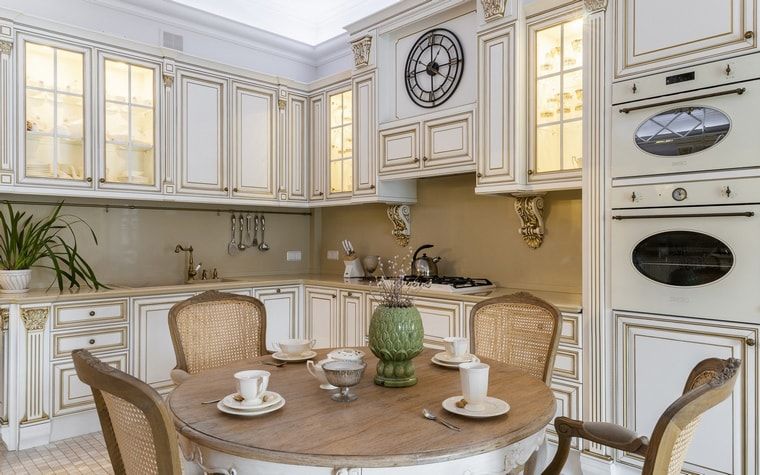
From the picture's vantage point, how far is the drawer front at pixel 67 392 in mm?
3023

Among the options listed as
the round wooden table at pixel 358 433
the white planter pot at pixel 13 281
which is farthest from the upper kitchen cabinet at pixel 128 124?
the round wooden table at pixel 358 433

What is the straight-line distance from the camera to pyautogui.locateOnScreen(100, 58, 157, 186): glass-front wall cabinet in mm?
3459

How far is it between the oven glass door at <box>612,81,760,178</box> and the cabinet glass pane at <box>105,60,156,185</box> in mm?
3008

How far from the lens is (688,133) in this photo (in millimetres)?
2184

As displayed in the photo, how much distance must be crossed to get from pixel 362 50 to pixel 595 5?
71.8 inches

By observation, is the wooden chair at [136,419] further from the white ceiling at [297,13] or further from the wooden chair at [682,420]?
the white ceiling at [297,13]

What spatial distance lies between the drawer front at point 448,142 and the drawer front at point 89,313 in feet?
7.14

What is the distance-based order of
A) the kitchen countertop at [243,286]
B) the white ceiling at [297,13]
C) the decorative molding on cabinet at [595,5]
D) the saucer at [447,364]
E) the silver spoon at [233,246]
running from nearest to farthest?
the saucer at [447,364]
the decorative molding on cabinet at [595,5]
the kitchen countertop at [243,286]
the white ceiling at [297,13]
the silver spoon at [233,246]

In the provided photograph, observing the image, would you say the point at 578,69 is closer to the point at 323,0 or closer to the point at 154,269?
the point at 323,0

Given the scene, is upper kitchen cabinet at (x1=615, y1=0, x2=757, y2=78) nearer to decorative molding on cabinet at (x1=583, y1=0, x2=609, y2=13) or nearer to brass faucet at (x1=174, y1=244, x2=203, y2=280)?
decorative molding on cabinet at (x1=583, y1=0, x2=609, y2=13)

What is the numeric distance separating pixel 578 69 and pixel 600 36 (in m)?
0.27

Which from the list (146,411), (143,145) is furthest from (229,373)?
(143,145)

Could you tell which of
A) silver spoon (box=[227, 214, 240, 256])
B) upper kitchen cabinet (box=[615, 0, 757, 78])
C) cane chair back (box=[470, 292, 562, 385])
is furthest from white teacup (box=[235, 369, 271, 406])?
silver spoon (box=[227, 214, 240, 256])

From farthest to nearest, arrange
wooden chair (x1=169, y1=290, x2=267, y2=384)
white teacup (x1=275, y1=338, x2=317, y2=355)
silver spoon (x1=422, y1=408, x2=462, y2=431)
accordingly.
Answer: wooden chair (x1=169, y1=290, x2=267, y2=384) → white teacup (x1=275, y1=338, x2=317, y2=355) → silver spoon (x1=422, y1=408, x2=462, y2=431)
